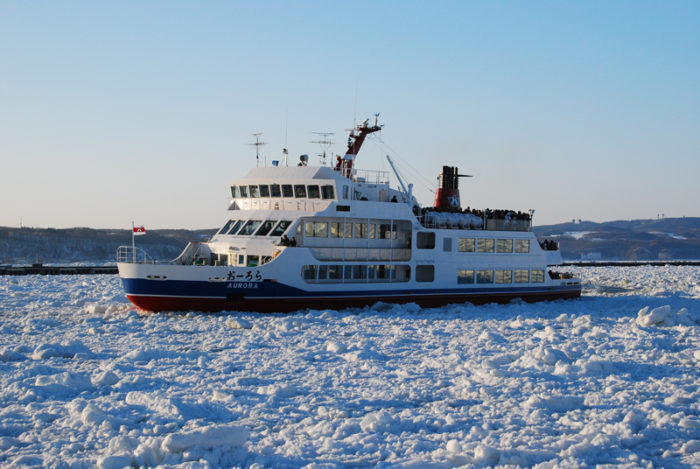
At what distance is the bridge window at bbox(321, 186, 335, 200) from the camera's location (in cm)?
2553

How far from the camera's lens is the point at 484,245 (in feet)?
97.7

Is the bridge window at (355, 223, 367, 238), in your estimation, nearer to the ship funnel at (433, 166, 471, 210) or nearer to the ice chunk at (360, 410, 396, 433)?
the ship funnel at (433, 166, 471, 210)

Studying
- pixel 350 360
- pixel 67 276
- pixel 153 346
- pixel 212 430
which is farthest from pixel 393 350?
pixel 67 276

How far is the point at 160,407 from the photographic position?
1074cm

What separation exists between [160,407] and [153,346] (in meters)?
5.89

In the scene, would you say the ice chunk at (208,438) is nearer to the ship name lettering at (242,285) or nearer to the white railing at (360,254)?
the ship name lettering at (242,285)

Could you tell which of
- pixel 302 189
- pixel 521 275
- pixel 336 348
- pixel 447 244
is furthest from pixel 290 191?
pixel 521 275

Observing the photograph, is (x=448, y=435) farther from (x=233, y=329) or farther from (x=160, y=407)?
(x=233, y=329)

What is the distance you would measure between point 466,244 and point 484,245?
1227mm

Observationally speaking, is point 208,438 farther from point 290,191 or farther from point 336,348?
point 290,191

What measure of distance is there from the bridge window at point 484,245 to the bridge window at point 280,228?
9.53 meters

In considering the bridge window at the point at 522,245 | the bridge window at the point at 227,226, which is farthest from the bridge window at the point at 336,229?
the bridge window at the point at 522,245

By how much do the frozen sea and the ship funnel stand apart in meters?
12.3

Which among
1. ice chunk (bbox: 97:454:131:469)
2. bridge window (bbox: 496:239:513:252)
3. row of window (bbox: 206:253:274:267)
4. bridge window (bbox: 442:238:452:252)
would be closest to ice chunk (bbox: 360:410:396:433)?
ice chunk (bbox: 97:454:131:469)
